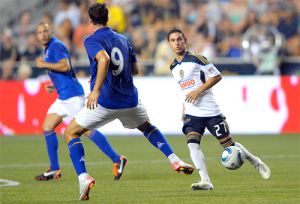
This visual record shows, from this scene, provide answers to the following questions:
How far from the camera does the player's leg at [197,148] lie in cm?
541

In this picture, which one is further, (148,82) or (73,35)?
(73,35)

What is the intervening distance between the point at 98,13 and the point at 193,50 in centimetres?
971

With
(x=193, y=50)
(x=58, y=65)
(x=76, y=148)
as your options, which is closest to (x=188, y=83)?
(x=76, y=148)

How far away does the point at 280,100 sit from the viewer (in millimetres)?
12727

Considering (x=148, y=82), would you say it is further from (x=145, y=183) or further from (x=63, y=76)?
(x=145, y=183)

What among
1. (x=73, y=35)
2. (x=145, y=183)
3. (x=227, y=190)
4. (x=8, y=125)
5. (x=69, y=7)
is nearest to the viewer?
(x=227, y=190)

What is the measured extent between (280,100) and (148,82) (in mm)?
3592

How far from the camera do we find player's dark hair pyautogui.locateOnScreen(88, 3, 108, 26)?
500 cm

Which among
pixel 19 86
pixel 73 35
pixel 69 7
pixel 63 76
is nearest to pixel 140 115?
pixel 63 76

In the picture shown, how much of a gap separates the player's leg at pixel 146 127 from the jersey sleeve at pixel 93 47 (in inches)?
29.5

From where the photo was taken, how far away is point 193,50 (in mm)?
14547

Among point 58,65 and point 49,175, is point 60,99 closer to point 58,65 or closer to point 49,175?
point 58,65

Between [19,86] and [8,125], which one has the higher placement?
[19,86]

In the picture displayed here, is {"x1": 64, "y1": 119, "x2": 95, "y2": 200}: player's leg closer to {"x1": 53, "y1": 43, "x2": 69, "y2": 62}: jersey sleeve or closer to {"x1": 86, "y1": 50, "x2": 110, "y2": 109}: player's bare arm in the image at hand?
{"x1": 86, "y1": 50, "x2": 110, "y2": 109}: player's bare arm
